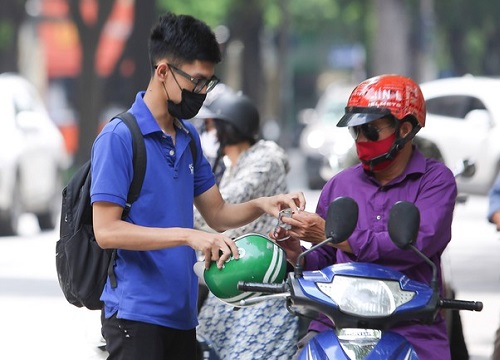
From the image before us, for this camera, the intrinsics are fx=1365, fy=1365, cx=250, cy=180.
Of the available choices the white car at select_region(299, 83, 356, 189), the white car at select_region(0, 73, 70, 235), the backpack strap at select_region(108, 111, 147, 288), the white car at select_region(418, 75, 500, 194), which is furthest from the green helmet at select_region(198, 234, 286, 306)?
the white car at select_region(299, 83, 356, 189)

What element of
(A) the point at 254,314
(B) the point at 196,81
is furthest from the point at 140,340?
(A) the point at 254,314

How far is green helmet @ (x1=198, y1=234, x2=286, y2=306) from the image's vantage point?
14.2 feet

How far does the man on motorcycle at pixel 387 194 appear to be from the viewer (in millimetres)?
4523

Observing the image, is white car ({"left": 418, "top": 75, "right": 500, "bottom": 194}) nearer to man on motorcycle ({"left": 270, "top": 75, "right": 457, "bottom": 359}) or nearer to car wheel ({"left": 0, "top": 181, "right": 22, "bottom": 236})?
car wheel ({"left": 0, "top": 181, "right": 22, "bottom": 236})

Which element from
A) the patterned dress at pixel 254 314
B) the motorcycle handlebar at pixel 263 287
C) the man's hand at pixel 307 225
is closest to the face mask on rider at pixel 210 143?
the patterned dress at pixel 254 314

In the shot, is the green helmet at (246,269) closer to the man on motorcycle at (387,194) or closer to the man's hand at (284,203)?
the man on motorcycle at (387,194)

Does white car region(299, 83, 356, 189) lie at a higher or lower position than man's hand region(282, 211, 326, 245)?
lower

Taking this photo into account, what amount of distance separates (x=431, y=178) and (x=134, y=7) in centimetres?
2276

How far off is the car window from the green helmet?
59.4 feet

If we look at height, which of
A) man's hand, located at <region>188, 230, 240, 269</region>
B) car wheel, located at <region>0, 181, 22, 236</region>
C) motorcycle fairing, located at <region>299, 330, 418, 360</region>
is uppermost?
man's hand, located at <region>188, 230, 240, 269</region>

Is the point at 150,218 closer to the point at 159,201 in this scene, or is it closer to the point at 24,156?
the point at 159,201

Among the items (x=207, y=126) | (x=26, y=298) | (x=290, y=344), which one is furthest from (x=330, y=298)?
(x=26, y=298)

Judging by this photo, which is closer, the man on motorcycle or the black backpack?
the man on motorcycle

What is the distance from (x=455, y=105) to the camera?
22359mm
